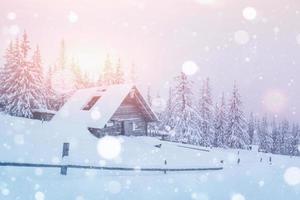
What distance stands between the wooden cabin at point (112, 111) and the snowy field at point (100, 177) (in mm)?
2887

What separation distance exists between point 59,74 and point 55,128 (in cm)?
4559

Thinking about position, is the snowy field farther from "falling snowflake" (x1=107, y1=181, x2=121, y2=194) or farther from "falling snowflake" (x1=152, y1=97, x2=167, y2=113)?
"falling snowflake" (x1=152, y1=97, x2=167, y2=113)

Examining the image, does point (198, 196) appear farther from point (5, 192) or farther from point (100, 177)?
point (5, 192)

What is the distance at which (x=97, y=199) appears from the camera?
13.8m

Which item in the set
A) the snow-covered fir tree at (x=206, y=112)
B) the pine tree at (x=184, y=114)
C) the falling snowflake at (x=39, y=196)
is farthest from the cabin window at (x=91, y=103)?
the snow-covered fir tree at (x=206, y=112)

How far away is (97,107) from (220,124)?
122 ft

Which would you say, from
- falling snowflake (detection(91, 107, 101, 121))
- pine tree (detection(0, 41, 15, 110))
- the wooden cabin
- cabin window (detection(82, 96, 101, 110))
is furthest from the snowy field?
pine tree (detection(0, 41, 15, 110))

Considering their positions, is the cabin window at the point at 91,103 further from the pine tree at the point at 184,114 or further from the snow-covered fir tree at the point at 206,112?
the snow-covered fir tree at the point at 206,112

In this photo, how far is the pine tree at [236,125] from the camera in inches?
2640

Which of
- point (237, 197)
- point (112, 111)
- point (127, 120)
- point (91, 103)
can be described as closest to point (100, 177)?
point (237, 197)

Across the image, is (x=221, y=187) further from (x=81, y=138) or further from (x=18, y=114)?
(x=18, y=114)

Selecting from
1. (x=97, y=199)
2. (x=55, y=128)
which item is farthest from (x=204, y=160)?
(x=97, y=199)

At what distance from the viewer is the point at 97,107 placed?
1533 inches

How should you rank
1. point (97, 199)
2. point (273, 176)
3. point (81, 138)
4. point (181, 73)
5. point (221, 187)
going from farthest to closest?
1. point (181, 73)
2. point (81, 138)
3. point (273, 176)
4. point (221, 187)
5. point (97, 199)
